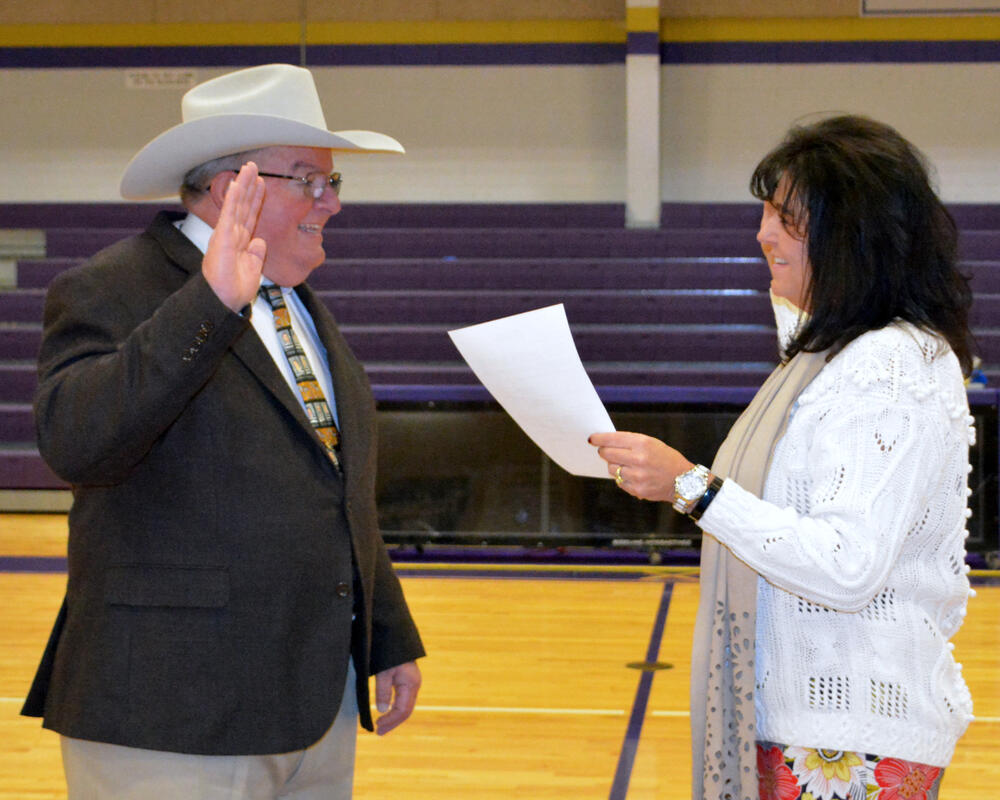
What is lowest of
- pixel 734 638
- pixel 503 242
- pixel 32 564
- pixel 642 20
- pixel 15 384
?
pixel 32 564

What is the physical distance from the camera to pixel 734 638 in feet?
5.10

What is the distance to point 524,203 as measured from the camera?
9.85m

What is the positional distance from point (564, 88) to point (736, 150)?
1421 millimetres

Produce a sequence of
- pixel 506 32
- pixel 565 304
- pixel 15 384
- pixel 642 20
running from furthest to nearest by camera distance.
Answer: pixel 506 32 → pixel 642 20 → pixel 565 304 → pixel 15 384

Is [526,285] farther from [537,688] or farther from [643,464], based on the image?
[643,464]

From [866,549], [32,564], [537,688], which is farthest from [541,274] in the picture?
[866,549]

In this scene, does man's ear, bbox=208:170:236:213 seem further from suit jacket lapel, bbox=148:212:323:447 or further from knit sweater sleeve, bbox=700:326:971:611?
knit sweater sleeve, bbox=700:326:971:611

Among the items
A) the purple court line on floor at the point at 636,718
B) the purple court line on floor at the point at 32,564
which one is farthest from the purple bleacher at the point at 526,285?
the purple court line on floor at the point at 636,718

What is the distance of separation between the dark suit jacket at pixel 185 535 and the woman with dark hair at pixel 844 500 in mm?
402

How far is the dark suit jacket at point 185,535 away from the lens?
1422mm

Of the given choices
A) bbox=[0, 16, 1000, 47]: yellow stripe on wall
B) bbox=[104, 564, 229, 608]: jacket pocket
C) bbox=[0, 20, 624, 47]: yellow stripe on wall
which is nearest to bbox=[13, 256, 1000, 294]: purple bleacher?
bbox=[0, 16, 1000, 47]: yellow stripe on wall

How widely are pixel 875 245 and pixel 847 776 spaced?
2.01 ft

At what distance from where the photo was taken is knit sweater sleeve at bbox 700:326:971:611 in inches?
55.0

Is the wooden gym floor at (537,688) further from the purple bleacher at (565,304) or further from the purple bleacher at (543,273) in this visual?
the purple bleacher at (543,273)
